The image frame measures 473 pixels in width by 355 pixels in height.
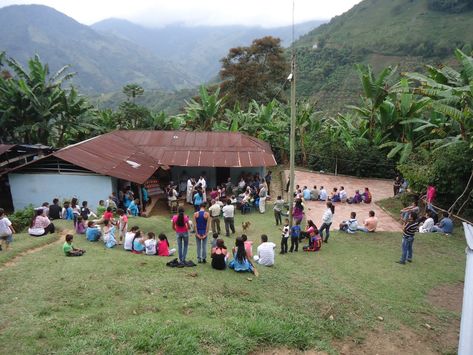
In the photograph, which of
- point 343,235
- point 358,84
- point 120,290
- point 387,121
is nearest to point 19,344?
point 120,290

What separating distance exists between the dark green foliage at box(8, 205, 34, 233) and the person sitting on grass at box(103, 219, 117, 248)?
4406 mm

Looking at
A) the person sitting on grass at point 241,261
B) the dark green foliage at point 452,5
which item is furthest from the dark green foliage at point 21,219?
the dark green foliage at point 452,5

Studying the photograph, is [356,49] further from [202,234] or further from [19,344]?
[19,344]

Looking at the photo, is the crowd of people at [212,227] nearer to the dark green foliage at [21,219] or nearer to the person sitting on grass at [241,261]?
the person sitting on grass at [241,261]

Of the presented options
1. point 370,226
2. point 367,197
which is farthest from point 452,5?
point 370,226

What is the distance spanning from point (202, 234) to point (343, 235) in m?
6.15

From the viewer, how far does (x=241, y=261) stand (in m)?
8.66

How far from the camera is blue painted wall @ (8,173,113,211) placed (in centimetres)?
1520

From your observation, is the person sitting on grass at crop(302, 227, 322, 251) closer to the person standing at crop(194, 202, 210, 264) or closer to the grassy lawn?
the grassy lawn

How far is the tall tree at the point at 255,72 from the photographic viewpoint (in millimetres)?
38250

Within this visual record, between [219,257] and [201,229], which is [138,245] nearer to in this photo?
[201,229]

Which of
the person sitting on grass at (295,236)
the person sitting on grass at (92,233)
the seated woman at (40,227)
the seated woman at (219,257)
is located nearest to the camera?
the seated woman at (219,257)

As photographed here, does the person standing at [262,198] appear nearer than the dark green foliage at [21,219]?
No

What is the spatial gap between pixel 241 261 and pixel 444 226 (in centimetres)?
Answer: 839
